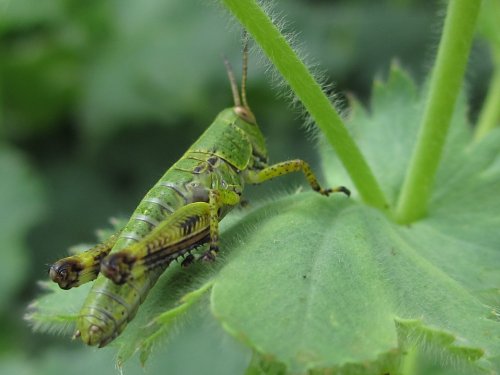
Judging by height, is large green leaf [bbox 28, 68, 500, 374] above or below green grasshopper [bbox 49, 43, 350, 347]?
below

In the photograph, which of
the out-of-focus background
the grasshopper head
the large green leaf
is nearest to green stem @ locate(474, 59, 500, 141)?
the large green leaf

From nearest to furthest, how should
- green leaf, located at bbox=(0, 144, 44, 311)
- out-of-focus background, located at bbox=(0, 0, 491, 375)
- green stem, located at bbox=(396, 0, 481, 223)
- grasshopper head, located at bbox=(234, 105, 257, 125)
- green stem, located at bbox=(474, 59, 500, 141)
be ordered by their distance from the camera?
green stem, located at bbox=(396, 0, 481, 223) < grasshopper head, located at bbox=(234, 105, 257, 125) < green stem, located at bbox=(474, 59, 500, 141) < green leaf, located at bbox=(0, 144, 44, 311) < out-of-focus background, located at bbox=(0, 0, 491, 375)

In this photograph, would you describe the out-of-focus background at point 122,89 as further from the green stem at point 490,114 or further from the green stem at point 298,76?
the green stem at point 298,76

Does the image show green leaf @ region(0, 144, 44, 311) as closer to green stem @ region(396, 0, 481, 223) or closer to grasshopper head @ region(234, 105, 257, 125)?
grasshopper head @ region(234, 105, 257, 125)

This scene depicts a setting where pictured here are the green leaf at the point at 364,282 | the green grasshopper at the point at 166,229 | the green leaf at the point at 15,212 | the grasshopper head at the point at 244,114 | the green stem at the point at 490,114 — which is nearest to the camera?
the green leaf at the point at 364,282

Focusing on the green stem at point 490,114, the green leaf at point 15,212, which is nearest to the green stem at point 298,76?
the green stem at point 490,114

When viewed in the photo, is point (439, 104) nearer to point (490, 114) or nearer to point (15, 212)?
point (490, 114)
